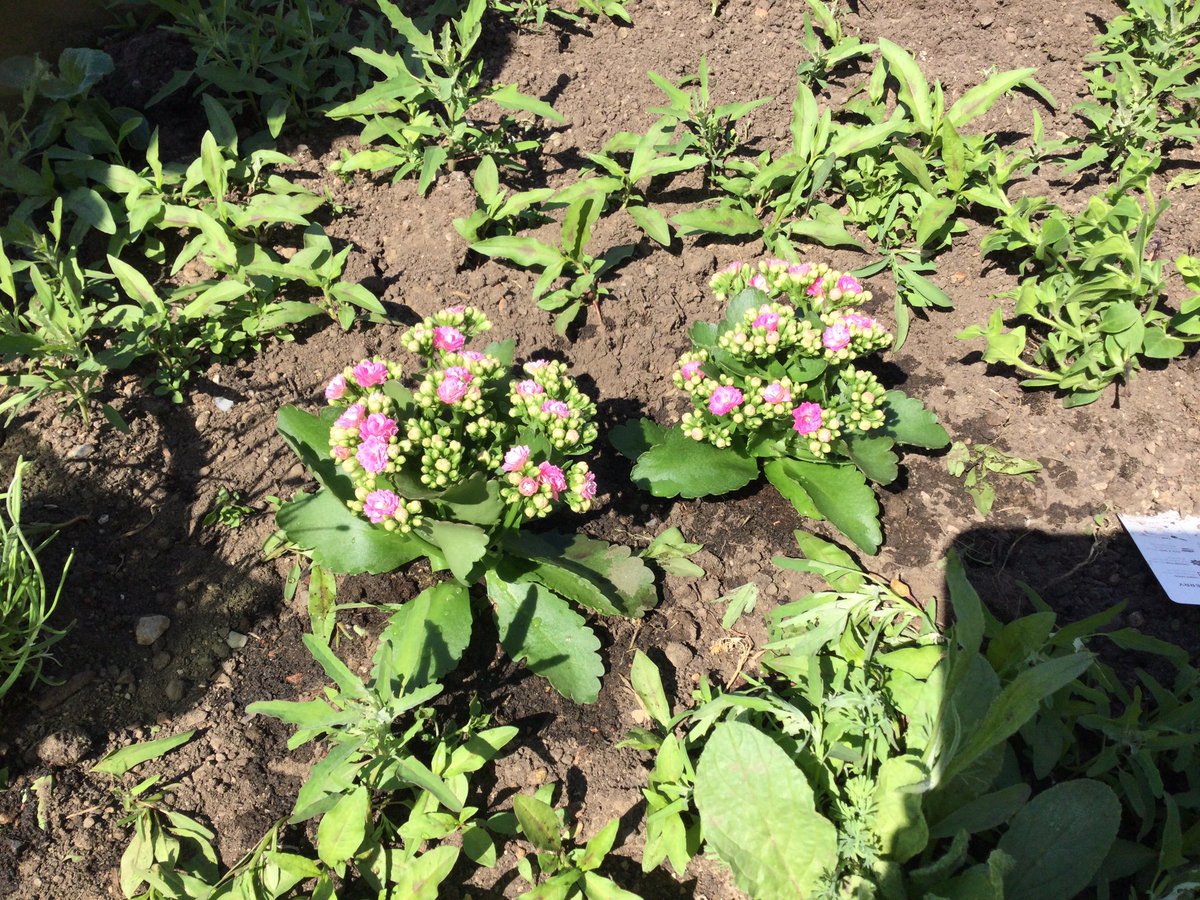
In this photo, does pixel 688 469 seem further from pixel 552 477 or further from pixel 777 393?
pixel 552 477

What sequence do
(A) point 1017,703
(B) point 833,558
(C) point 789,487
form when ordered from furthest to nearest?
(C) point 789,487, (B) point 833,558, (A) point 1017,703

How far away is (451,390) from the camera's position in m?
2.11

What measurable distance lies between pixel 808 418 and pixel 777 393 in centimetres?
12

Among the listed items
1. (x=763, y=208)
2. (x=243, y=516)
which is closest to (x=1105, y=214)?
(x=763, y=208)

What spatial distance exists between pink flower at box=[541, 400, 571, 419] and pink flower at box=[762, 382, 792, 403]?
0.55 m

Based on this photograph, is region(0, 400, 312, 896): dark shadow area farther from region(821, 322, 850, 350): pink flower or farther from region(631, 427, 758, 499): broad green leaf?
region(821, 322, 850, 350): pink flower

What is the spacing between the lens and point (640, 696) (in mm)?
2273

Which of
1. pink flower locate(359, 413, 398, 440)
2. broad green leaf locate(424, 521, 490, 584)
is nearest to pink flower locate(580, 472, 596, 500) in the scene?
broad green leaf locate(424, 521, 490, 584)

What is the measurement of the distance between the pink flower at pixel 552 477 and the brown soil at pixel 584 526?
510 mm

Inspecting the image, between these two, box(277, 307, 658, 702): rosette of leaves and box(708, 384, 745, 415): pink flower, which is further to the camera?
box(708, 384, 745, 415): pink flower

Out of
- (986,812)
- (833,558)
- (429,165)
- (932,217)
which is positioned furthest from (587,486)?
(932,217)

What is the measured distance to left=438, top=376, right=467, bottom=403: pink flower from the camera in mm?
2105

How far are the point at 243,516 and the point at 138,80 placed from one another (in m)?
2.20

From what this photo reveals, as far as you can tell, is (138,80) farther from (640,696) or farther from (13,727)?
(640,696)
